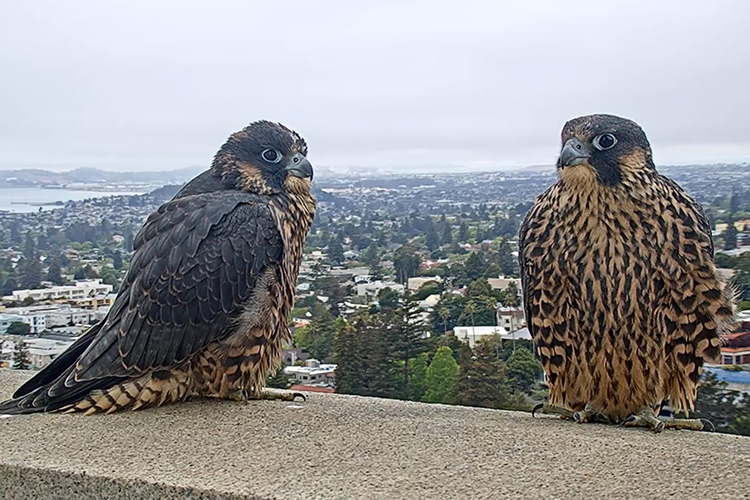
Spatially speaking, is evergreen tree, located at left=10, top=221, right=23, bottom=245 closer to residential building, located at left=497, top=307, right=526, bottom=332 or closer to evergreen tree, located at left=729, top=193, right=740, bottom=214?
residential building, located at left=497, top=307, right=526, bottom=332

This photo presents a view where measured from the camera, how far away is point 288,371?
4.09 metres

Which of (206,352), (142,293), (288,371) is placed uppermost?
(142,293)

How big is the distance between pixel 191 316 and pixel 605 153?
4.79ft

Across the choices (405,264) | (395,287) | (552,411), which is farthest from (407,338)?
(405,264)

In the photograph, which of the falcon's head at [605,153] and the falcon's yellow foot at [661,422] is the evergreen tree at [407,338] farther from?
the falcon's head at [605,153]

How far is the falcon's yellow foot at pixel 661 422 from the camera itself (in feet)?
8.73

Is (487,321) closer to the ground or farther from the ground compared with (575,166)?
closer to the ground

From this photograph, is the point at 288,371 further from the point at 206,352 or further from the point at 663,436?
the point at 663,436

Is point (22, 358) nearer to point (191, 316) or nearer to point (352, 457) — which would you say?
point (191, 316)

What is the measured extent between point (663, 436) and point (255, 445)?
1.22 m

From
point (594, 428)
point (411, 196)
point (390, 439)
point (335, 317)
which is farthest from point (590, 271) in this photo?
point (411, 196)

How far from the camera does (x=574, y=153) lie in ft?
8.84

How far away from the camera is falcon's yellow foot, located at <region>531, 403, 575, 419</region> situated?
2.87 metres

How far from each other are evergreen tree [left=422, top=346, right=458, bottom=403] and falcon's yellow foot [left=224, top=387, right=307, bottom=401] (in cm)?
86
